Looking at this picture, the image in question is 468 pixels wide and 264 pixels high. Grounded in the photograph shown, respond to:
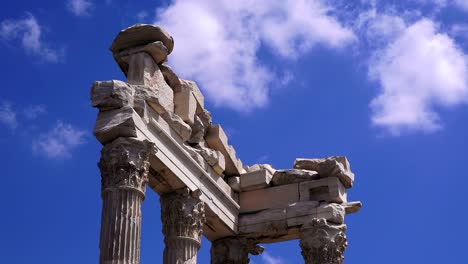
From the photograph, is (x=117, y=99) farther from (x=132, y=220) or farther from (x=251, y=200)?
(x=251, y=200)

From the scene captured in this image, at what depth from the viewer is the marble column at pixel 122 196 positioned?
18.9 m

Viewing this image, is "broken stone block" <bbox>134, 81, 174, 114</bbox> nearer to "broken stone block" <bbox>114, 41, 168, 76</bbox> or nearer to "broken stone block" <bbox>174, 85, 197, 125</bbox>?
"broken stone block" <bbox>174, 85, 197, 125</bbox>

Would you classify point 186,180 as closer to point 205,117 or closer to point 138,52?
point 205,117

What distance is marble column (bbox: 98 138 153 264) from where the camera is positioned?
1894 centimetres

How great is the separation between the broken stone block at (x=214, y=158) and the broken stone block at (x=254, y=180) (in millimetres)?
1205

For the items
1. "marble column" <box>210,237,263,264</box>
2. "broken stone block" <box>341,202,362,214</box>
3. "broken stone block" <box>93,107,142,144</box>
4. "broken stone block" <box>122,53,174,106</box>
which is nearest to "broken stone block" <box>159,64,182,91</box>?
"broken stone block" <box>122,53,174,106</box>

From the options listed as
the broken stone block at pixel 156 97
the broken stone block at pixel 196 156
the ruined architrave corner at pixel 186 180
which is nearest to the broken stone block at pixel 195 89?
the ruined architrave corner at pixel 186 180

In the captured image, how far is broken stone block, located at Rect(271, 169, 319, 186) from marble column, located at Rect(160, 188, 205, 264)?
11.8 feet

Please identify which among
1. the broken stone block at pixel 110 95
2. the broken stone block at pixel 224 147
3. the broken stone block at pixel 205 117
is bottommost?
the broken stone block at pixel 110 95

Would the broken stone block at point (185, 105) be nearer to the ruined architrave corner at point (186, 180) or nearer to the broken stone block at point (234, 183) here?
the ruined architrave corner at point (186, 180)

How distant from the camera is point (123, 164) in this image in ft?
64.5

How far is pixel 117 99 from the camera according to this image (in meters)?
19.9

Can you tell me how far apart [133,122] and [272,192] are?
6520mm

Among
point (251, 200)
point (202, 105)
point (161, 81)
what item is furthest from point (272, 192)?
point (161, 81)
